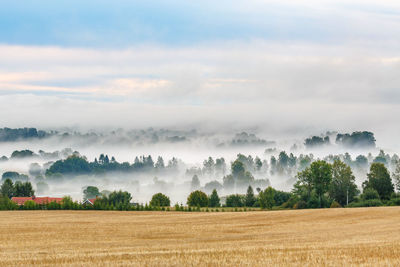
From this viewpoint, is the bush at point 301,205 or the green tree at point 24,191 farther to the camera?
the green tree at point 24,191

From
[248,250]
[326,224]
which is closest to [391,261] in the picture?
[248,250]

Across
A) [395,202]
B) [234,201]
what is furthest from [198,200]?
[395,202]

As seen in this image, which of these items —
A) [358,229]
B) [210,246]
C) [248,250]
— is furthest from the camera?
[358,229]

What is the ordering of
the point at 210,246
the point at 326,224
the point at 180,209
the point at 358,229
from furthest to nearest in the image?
the point at 180,209 < the point at 326,224 < the point at 358,229 < the point at 210,246

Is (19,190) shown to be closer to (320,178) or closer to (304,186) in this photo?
(304,186)

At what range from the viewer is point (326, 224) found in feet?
215

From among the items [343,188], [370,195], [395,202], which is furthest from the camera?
[343,188]

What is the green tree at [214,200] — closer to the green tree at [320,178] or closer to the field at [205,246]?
the green tree at [320,178]

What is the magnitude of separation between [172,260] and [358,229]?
30.8 meters

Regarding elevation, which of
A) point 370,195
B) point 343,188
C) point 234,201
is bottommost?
point 234,201

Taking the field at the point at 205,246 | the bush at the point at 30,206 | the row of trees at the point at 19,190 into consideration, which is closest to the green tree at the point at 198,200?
the bush at the point at 30,206

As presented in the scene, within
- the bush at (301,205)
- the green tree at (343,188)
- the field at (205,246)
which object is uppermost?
the green tree at (343,188)

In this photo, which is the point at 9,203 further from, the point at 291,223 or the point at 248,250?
the point at 248,250

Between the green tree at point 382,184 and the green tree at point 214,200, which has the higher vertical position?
the green tree at point 382,184
